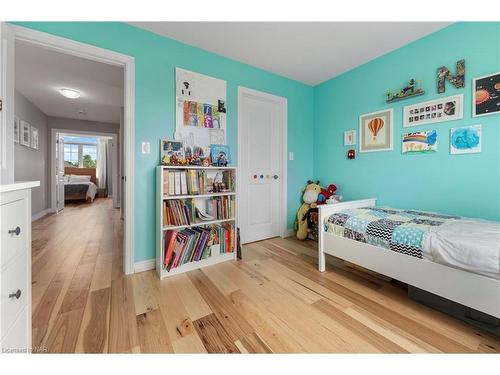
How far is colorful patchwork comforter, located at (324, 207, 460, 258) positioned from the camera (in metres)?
1.40

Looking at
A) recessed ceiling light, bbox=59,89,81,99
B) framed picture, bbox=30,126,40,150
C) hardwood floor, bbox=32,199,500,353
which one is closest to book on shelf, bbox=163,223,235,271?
hardwood floor, bbox=32,199,500,353

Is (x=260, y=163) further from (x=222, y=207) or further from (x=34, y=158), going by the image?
(x=34, y=158)

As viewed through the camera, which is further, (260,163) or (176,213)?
(260,163)

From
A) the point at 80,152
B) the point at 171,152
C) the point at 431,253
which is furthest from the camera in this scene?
the point at 80,152

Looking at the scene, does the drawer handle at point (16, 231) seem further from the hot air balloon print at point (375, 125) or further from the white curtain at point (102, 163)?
the white curtain at point (102, 163)

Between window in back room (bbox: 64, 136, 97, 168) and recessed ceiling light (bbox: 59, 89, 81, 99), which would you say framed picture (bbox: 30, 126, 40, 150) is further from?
window in back room (bbox: 64, 136, 97, 168)

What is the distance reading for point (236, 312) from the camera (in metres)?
1.38

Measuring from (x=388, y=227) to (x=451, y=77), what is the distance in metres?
1.51

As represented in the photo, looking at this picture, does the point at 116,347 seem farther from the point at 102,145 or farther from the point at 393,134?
the point at 102,145

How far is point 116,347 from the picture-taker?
108 centimetres

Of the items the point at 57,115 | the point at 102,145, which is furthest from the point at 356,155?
the point at 102,145

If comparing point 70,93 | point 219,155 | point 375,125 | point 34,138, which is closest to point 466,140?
point 375,125
